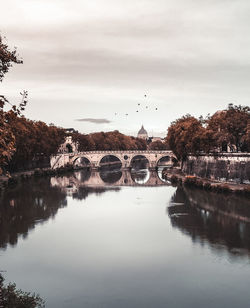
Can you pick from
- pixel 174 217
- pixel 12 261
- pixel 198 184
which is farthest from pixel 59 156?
pixel 12 261

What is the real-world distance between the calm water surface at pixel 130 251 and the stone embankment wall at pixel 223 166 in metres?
7.83

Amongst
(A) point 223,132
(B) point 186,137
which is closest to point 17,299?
(A) point 223,132

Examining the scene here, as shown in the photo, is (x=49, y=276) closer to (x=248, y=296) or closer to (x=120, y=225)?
(x=248, y=296)

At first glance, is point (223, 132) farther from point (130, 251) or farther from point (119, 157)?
point (119, 157)

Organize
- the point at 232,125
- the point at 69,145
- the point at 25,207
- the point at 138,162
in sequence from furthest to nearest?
the point at 138,162, the point at 69,145, the point at 232,125, the point at 25,207

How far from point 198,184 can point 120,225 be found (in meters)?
23.2

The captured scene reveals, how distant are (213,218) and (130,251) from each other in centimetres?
1238

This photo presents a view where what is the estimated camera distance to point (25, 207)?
41062 mm

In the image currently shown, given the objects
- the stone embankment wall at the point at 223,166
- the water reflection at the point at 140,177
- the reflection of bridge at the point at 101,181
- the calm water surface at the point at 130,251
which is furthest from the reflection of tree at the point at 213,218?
the water reflection at the point at 140,177

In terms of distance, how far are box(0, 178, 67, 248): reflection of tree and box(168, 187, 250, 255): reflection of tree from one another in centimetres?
1283

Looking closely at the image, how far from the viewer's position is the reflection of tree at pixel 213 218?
86.7 feet

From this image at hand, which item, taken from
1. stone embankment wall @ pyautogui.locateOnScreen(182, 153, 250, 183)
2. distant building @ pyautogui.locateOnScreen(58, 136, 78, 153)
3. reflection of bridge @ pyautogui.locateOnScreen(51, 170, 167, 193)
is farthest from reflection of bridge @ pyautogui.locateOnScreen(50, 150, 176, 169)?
stone embankment wall @ pyautogui.locateOnScreen(182, 153, 250, 183)

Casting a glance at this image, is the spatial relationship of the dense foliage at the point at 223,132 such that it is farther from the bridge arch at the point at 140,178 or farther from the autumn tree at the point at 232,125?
the bridge arch at the point at 140,178

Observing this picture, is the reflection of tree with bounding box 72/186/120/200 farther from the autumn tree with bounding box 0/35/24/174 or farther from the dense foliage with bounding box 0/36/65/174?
the autumn tree with bounding box 0/35/24/174
